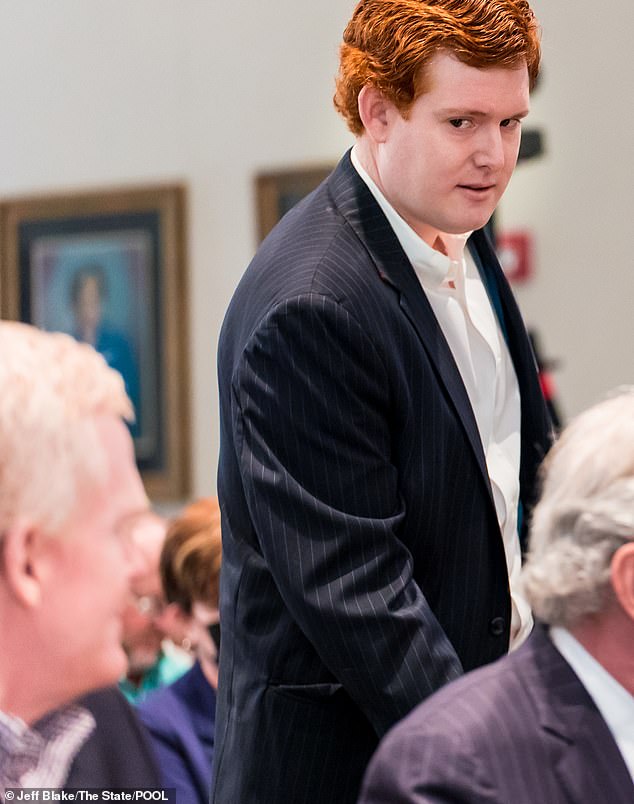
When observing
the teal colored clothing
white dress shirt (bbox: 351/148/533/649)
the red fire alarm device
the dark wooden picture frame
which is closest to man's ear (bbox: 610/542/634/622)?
white dress shirt (bbox: 351/148/533/649)

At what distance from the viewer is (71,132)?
6.00 metres

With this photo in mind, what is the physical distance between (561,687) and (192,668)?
1433mm

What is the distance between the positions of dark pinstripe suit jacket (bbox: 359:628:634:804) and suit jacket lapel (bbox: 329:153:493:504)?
0.54 meters

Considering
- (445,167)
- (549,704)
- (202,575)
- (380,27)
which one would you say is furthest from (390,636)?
(202,575)

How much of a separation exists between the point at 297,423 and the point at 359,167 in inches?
15.5

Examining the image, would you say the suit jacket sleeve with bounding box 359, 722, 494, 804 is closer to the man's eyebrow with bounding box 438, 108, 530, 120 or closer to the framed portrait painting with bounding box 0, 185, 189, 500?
the man's eyebrow with bounding box 438, 108, 530, 120

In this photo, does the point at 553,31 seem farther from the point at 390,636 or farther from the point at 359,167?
the point at 390,636

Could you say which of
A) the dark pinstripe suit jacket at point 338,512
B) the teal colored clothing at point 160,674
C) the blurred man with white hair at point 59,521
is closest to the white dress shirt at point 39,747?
the blurred man with white hair at point 59,521

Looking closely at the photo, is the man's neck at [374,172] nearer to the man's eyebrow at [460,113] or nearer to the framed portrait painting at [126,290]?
the man's eyebrow at [460,113]

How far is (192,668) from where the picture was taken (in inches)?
106

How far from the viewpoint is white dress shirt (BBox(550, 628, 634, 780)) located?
1347mm

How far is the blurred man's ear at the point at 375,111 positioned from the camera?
6.16 ft

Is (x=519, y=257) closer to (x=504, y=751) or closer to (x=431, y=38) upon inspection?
(x=431, y=38)

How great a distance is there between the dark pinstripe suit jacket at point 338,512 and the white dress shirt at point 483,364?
0.05m
